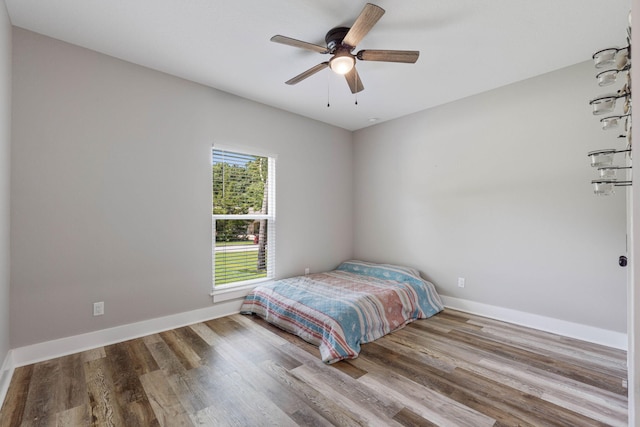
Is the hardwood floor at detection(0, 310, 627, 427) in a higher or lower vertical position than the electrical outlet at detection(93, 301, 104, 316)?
lower

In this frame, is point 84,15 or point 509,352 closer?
point 84,15

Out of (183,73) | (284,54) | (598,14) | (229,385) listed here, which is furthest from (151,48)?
(598,14)

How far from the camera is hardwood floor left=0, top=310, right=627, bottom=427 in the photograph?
1729 millimetres

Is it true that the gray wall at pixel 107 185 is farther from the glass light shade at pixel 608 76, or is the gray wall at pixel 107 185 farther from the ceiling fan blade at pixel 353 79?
the glass light shade at pixel 608 76

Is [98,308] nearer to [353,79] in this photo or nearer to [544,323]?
[353,79]

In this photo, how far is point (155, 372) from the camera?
220 cm

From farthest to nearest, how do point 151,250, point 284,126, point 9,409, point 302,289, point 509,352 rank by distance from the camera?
1. point 284,126
2. point 302,289
3. point 151,250
4. point 509,352
5. point 9,409

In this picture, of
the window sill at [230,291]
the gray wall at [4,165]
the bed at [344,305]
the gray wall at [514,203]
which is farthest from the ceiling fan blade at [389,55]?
the window sill at [230,291]

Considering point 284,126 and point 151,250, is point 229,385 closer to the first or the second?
point 151,250

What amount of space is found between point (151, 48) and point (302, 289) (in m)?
2.82

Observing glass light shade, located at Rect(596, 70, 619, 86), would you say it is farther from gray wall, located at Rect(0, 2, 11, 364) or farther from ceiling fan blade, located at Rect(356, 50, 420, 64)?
gray wall, located at Rect(0, 2, 11, 364)

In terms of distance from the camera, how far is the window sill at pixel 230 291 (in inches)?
133

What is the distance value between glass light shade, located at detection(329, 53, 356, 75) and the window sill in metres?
2.68

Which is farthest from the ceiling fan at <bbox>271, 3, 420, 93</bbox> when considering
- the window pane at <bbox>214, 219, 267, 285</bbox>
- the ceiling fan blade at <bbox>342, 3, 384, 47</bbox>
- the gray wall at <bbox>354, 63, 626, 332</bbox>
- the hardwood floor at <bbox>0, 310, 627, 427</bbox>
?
the hardwood floor at <bbox>0, 310, 627, 427</bbox>
